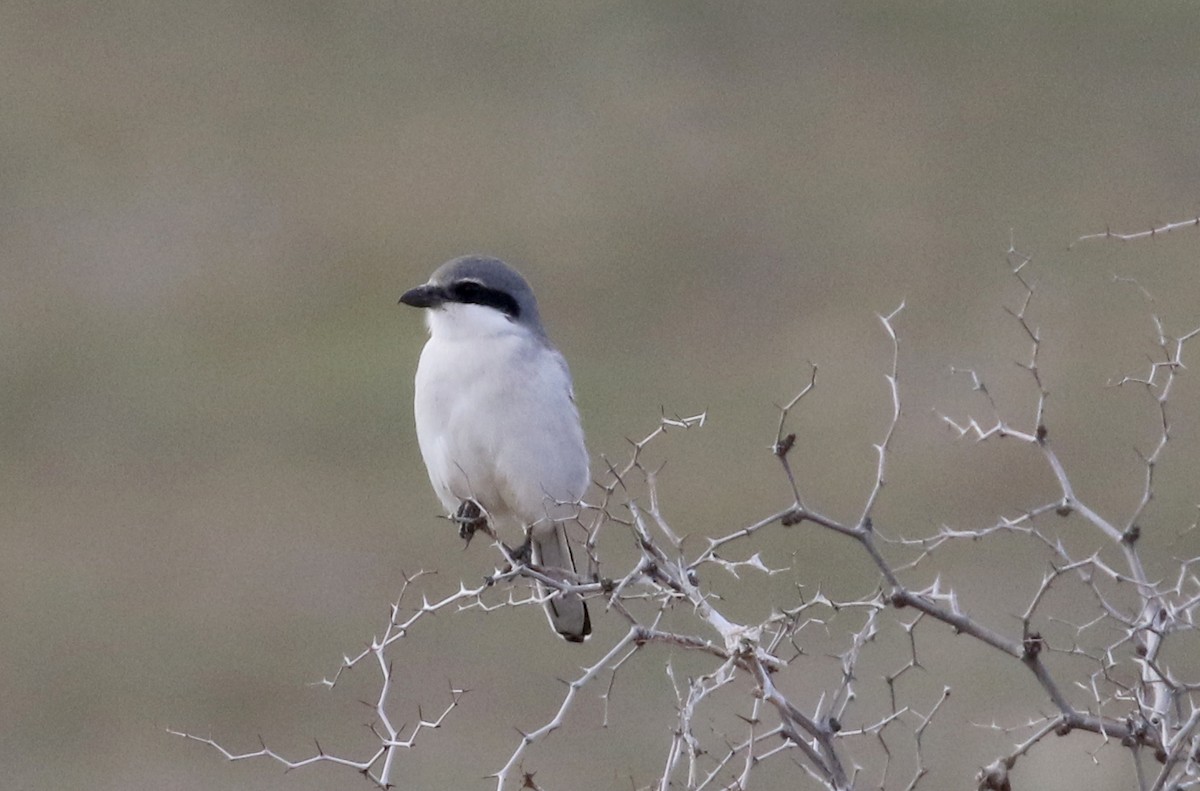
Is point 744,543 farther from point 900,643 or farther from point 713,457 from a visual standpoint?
point 713,457

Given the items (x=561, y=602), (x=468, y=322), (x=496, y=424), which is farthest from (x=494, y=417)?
(x=561, y=602)

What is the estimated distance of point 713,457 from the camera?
17.0 metres

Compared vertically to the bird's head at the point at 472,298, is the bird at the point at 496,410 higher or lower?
lower

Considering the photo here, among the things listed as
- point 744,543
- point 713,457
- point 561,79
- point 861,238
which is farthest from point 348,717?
point 561,79

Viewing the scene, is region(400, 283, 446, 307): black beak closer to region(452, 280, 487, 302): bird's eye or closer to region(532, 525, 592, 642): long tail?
region(452, 280, 487, 302): bird's eye

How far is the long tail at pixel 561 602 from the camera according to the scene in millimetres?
6176

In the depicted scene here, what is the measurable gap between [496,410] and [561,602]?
0.61 m

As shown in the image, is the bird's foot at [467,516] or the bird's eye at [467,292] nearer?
the bird's foot at [467,516]

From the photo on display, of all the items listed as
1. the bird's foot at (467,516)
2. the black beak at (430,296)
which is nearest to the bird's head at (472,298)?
the black beak at (430,296)

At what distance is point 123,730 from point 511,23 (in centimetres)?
1349

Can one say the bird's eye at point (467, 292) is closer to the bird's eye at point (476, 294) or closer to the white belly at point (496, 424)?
the bird's eye at point (476, 294)

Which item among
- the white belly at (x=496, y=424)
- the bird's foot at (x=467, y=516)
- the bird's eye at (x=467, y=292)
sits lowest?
the bird's foot at (x=467, y=516)

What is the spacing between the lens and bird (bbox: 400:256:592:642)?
6.05 metres

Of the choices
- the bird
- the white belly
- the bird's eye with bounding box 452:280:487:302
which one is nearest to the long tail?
the bird
